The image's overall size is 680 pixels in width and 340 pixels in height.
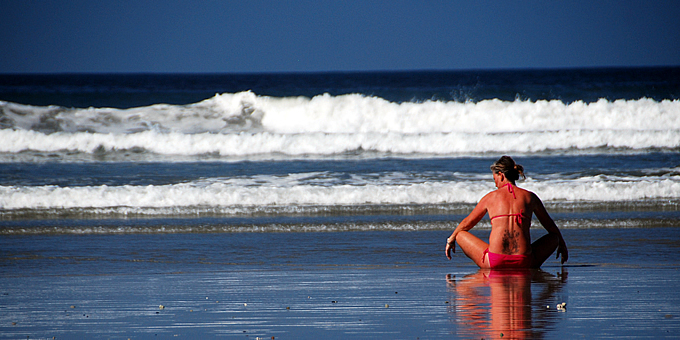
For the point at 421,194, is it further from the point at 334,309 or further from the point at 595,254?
the point at 334,309

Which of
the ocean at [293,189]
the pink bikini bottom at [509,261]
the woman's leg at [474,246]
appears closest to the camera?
the pink bikini bottom at [509,261]

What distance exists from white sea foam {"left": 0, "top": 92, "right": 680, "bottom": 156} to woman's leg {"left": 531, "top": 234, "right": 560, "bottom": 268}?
399 inches

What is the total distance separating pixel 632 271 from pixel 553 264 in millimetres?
682

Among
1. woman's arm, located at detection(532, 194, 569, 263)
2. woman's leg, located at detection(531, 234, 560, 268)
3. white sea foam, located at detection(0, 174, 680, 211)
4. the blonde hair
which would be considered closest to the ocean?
white sea foam, located at detection(0, 174, 680, 211)

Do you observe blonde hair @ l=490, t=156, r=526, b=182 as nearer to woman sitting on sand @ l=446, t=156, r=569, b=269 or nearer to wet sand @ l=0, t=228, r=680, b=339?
woman sitting on sand @ l=446, t=156, r=569, b=269

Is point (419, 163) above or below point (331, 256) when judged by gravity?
above

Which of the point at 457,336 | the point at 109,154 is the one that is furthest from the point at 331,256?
the point at 109,154

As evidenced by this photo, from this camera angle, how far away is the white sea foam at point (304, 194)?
970 centimetres

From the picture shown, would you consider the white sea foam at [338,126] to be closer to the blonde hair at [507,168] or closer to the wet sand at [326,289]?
the wet sand at [326,289]

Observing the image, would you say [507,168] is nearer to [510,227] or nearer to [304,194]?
[510,227]

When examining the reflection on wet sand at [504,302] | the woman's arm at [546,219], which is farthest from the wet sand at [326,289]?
the woman's arm at [546,219]

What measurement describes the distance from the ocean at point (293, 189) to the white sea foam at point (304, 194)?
0.08 ft

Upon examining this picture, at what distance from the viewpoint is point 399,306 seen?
436 cm

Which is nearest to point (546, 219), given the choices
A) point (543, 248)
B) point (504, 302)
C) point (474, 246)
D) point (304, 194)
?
point (543, 248)
